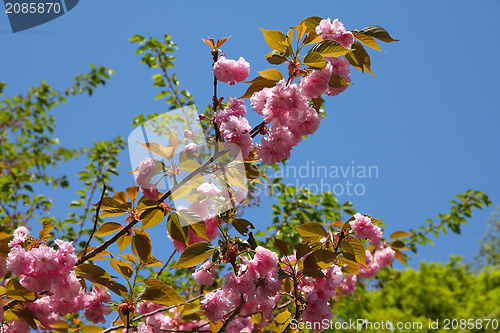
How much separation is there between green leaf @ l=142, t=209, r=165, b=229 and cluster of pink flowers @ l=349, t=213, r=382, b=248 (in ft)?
2.65

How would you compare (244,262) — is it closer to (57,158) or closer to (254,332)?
(254,332)

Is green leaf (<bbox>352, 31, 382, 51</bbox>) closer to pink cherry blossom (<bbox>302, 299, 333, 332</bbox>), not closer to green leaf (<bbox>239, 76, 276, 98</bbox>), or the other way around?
green leaf (<bbox>239, 76, 276, 98</bbox>)

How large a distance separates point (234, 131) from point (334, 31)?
0.54m

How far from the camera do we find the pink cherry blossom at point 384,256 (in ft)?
10.5

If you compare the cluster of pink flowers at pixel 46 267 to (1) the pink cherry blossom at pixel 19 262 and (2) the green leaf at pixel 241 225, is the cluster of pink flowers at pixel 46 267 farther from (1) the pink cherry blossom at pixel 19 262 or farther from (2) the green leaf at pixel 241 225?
(2) the green leaf at pixel 241 225

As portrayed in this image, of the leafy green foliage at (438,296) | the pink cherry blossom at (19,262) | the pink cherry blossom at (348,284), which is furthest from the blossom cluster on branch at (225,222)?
the leafy green foliage at (438,296)

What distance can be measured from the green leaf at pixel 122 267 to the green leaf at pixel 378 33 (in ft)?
4.43

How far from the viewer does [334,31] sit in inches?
57.2

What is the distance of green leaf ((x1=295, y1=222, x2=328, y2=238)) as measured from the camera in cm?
154

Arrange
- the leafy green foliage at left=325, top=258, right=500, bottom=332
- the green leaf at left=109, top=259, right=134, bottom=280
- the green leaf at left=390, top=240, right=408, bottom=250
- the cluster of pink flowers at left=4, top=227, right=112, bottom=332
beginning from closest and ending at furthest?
the cluster of pink flowers at left=4, top=227, right=112, bottom=332 → the green leaf at left=109, top=259, right=134, bottom=280 → the green leaf at left=390, top=240, right=408, bottom=250 → the leafy green foliage at left=325, top=258, right=500, bottom=332

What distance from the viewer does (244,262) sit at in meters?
1.36

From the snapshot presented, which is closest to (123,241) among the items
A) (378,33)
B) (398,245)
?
(378,33)

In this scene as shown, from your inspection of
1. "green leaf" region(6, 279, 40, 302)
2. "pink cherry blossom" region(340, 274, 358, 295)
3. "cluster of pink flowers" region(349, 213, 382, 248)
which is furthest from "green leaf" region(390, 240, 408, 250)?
"green leaf" region(6, 279, 40, 302)

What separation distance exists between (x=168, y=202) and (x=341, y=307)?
13.5 feet
